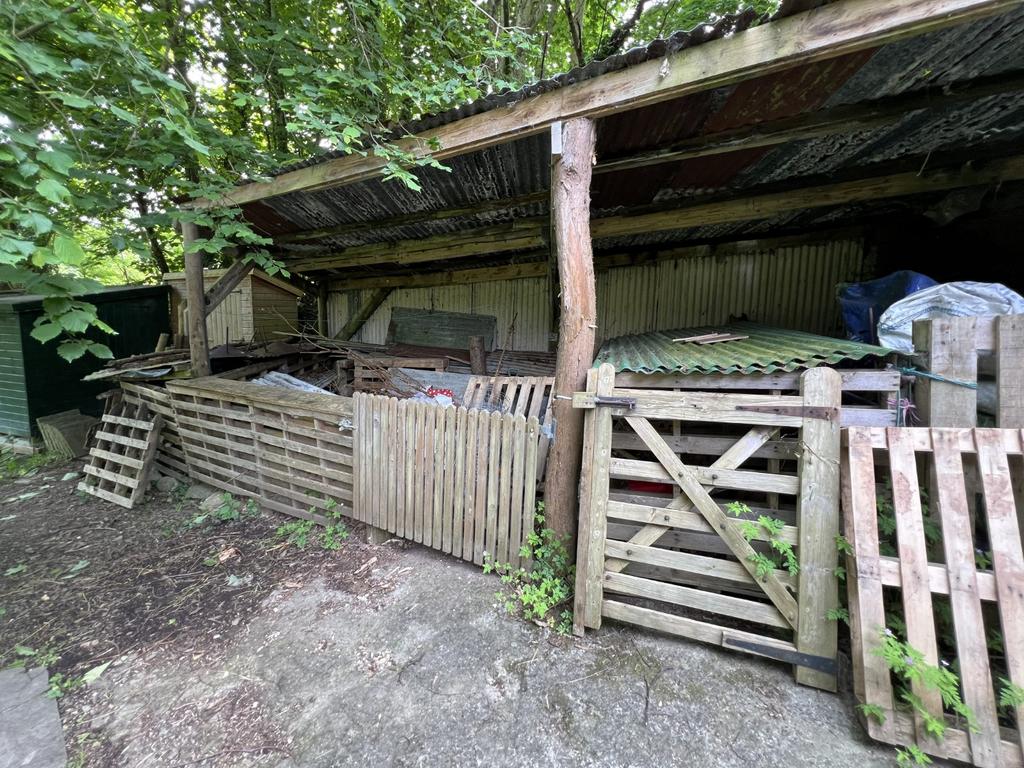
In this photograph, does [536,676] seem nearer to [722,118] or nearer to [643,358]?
[643,358]

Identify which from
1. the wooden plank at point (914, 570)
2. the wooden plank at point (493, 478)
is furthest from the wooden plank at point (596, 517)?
the wooden plank at point (914, 570)

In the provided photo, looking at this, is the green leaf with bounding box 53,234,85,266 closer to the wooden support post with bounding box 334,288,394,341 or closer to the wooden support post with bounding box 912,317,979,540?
the wooden support post with bounding box 912,317,979,540

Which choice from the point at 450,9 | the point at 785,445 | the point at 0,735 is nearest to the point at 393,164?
the point at 785,445

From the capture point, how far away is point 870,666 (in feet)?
6.02

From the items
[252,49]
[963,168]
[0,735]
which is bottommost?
[0,735]

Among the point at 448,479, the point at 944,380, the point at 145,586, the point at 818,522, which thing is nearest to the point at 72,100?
the point at 448,479

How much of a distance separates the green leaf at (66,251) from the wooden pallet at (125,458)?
399 centimetres

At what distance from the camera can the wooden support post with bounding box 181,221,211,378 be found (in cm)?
495

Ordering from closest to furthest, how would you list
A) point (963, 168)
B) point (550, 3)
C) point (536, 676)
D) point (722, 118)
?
point (536, 676) → point (722, 118) → point (963, 168) → point (550, 3)

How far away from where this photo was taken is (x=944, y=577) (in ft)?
5.93

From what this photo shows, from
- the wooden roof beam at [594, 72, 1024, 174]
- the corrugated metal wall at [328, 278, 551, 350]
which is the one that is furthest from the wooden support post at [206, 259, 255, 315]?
the wooden roof beam at [594, 72, 1024, 174]

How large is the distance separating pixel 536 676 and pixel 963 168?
5806 mm

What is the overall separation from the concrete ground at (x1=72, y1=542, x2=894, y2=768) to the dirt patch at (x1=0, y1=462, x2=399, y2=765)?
0.06 meters

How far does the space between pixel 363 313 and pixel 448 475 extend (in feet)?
22.3
